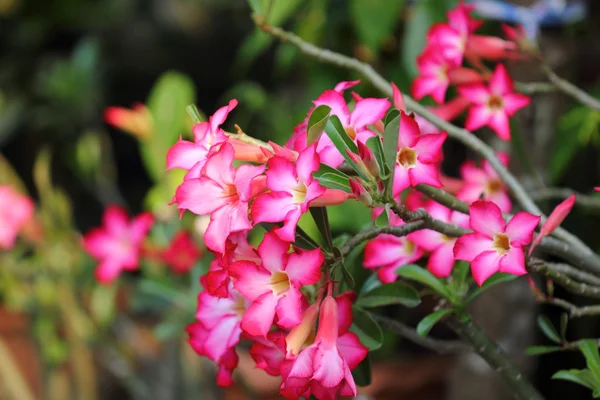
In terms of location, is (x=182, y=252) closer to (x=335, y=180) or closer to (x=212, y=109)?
(x=335, y=180)

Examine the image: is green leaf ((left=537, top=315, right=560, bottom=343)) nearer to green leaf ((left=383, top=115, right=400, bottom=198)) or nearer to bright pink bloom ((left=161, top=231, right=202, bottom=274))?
green leaf ((left=383, top=115, right=400, bottom=198))

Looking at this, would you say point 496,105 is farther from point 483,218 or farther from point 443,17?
point 443,17

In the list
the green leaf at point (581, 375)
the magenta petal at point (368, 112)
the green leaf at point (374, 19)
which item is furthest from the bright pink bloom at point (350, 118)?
the green leaf at point (374, 19)

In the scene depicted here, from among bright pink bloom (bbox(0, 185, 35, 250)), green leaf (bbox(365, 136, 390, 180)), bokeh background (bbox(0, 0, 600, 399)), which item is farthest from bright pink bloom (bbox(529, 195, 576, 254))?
bright pink bloom (bbox(0, 185, 35, 250))

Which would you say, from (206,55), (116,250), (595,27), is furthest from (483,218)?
(206,55)

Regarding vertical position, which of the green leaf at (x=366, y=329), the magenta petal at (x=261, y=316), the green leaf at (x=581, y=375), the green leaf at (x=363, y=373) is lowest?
the green leaf at (x=363, y=373)

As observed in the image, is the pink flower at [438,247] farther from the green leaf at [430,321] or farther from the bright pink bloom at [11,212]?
the bright pink bloom at [11,212]

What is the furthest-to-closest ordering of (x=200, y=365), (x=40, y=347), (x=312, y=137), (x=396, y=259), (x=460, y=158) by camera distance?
(x=460, y=158) < (x=40, y=347) < (x=200, y=365) < (x=396, y=259) < (x=312, y=137)
